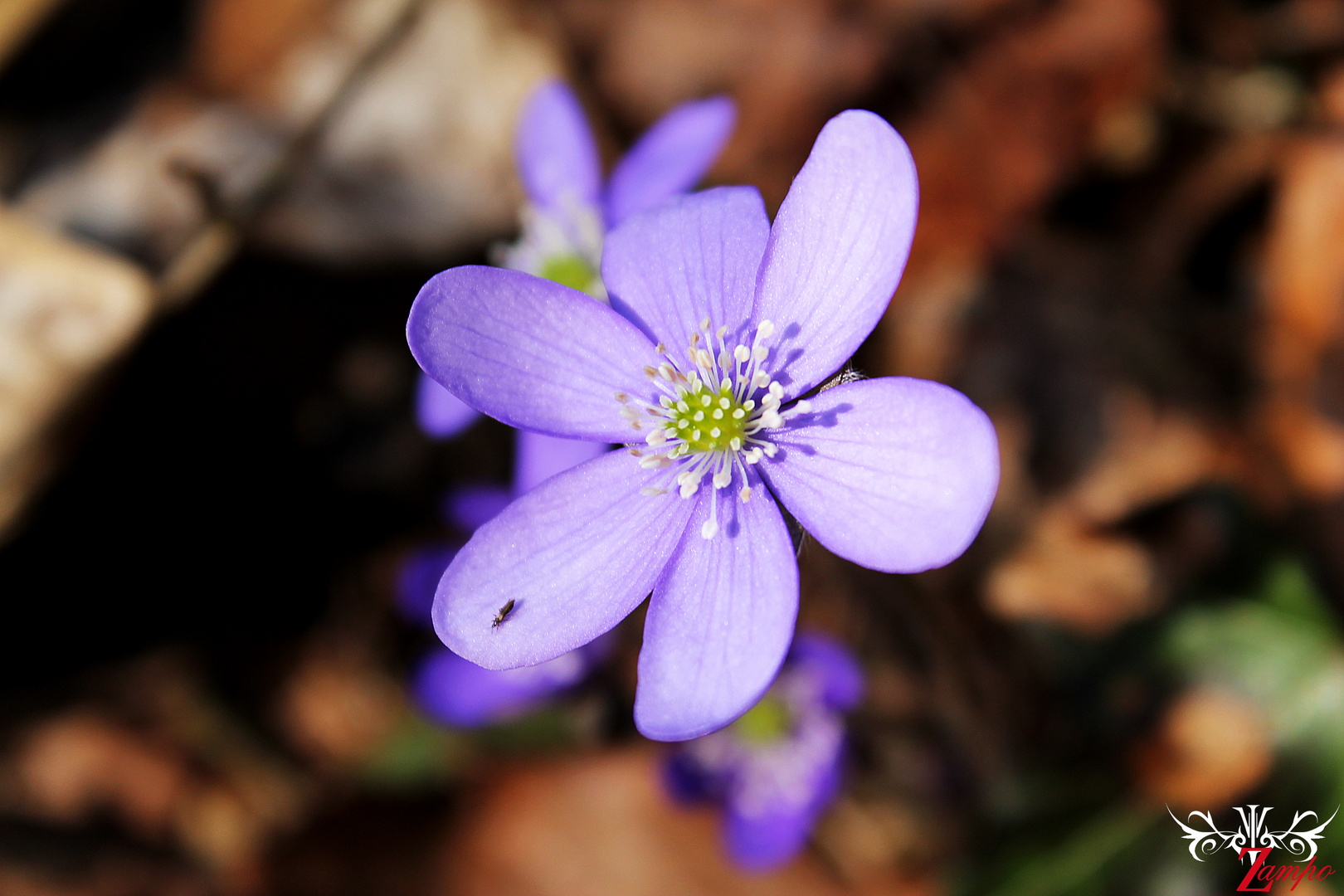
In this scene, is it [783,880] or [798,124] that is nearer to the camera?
[783,880]

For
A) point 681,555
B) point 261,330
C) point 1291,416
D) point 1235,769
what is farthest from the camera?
point 261,330

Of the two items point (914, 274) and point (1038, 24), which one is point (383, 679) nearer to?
point (914, 274)

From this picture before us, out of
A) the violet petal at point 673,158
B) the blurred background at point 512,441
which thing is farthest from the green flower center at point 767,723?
the violet petal at point 673,158

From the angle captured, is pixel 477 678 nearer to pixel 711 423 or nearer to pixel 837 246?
pixel 711 423

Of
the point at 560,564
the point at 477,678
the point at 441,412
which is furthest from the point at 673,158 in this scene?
the point at 477,678

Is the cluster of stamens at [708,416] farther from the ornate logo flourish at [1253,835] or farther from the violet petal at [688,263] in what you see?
the ornate logo flourish at [1253,835]

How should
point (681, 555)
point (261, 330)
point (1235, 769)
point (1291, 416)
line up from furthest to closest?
point (261, 330) → point (1291, 416) → point (1235, 769) → point (681, 555)

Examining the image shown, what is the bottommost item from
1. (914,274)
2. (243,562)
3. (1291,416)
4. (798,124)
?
(1291,416)

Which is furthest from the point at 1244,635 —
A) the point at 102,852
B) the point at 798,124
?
the point at 102,852
